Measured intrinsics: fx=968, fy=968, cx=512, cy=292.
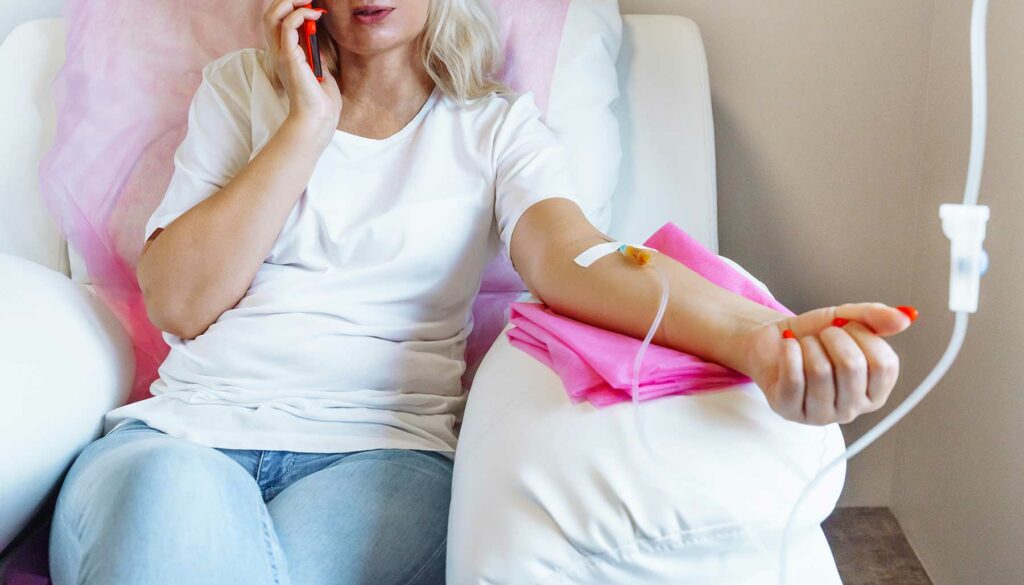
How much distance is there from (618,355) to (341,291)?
0.41 m

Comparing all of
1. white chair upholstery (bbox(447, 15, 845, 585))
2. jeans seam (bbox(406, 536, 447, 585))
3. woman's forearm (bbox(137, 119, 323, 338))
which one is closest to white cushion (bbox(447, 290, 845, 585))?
white chair upholstery (bbox(447, 15, 845, 585))

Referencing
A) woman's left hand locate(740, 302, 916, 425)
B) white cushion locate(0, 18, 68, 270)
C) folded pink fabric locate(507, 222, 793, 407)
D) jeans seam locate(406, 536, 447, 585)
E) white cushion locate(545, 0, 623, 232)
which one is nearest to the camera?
woman's left hand locate(740, 302, 916, 425)

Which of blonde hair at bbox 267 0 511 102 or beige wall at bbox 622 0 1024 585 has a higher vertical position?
blonde hair at bbox 267 0 511 102

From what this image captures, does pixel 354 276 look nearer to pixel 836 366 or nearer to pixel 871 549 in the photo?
pixel 836 366

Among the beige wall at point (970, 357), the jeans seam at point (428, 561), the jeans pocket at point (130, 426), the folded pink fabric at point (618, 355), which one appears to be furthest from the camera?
the beige wall at point (970, 357)

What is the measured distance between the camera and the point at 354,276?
3.76 feet

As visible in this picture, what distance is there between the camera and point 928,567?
5.02 ft

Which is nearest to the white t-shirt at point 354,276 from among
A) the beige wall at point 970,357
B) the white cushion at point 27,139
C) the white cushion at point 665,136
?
the white cushion at point 665,136

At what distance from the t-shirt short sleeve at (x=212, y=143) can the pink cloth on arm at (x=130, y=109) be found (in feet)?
0.50

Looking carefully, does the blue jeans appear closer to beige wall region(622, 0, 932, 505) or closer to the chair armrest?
the chair armrest

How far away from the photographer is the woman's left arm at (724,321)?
731mm

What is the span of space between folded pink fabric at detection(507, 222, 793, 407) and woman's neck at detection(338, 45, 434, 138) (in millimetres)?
352

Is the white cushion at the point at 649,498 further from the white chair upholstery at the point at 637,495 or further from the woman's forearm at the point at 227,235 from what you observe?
the woman's forearm at the point at 227,235

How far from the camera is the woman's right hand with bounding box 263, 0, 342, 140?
1151 millimetres
